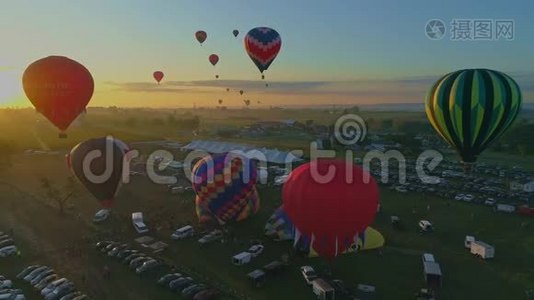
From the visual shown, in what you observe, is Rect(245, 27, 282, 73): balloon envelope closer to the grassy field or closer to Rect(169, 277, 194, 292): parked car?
the grassy field

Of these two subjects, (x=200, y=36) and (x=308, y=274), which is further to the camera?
(x=200, y=36)

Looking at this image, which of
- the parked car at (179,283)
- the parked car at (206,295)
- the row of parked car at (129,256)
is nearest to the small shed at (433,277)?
the parked car at (206,295)

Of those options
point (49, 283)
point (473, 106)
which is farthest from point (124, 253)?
point (473, 106)

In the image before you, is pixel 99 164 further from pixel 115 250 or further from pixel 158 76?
pixel 158 76

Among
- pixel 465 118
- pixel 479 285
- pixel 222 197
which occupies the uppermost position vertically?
pixel 465 118

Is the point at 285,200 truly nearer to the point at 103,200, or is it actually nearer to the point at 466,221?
the point at 103,200

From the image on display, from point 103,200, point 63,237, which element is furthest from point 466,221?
point 63,237

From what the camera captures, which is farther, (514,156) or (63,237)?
(514,156)
